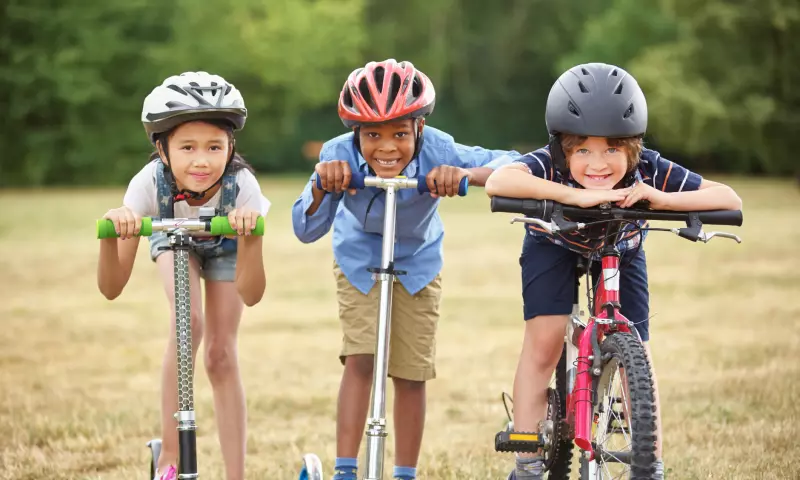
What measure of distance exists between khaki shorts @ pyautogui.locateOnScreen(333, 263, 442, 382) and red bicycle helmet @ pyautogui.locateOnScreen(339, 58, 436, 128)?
34.9 inches

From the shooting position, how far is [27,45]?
52.6 meters

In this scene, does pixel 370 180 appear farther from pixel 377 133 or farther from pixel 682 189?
pixel 682 189

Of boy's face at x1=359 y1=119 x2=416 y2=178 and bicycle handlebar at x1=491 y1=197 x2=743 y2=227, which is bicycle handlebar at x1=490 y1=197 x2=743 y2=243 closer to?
bicycle handlebar at x1=491 y1=197 x2=743 y2=227

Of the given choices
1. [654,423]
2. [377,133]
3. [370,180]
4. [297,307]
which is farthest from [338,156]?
[297,307]

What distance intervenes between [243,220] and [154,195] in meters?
0.81

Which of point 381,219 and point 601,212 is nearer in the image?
point 601,212

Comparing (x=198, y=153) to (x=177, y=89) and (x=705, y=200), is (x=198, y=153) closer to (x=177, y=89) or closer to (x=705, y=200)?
(x=177, y=89)

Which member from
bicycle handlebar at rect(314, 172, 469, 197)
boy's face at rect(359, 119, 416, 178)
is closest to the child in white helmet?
bicycle handlebar at rect(314, 172, 469, 197)

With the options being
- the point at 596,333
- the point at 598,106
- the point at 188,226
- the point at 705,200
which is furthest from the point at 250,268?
the point at 705,200

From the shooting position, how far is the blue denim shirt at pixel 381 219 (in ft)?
18.2

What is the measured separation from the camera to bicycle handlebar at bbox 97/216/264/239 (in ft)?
15.3

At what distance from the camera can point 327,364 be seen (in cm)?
1037

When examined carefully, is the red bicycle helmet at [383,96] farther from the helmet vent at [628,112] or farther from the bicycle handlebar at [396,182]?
the helmet vent at [628,112]

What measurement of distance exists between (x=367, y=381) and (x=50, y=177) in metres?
48.4
